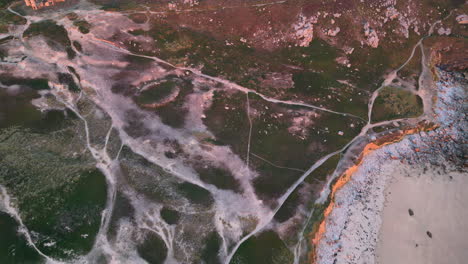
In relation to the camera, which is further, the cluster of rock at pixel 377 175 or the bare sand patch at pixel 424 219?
the bare sand patch at pixel 424 219

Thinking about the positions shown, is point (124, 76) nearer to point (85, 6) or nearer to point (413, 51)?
point (85, 6)

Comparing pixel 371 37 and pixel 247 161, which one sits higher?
pixel 371 37

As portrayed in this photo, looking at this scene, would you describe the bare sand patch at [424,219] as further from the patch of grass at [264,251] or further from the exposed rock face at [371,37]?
the exposed rock face at [371,37]

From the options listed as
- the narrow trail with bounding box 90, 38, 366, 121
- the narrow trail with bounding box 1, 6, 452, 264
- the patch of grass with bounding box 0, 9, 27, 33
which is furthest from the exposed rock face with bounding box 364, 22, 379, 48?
the patch of grass with bounding box 0, 9, 27, 33

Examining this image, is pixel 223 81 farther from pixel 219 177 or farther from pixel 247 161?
pixel 219 177

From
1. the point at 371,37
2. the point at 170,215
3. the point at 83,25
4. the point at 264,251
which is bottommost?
the point at 264,251

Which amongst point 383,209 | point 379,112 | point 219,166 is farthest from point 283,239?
point 379,112

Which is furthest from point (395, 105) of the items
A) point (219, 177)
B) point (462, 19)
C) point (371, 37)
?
point (219, 177)

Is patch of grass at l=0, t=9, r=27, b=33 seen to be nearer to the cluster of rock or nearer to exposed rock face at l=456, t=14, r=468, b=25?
the cluster of rock

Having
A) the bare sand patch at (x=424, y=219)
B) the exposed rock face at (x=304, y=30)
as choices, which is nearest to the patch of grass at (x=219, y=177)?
the bare sand patch at (x=424, y=219)
